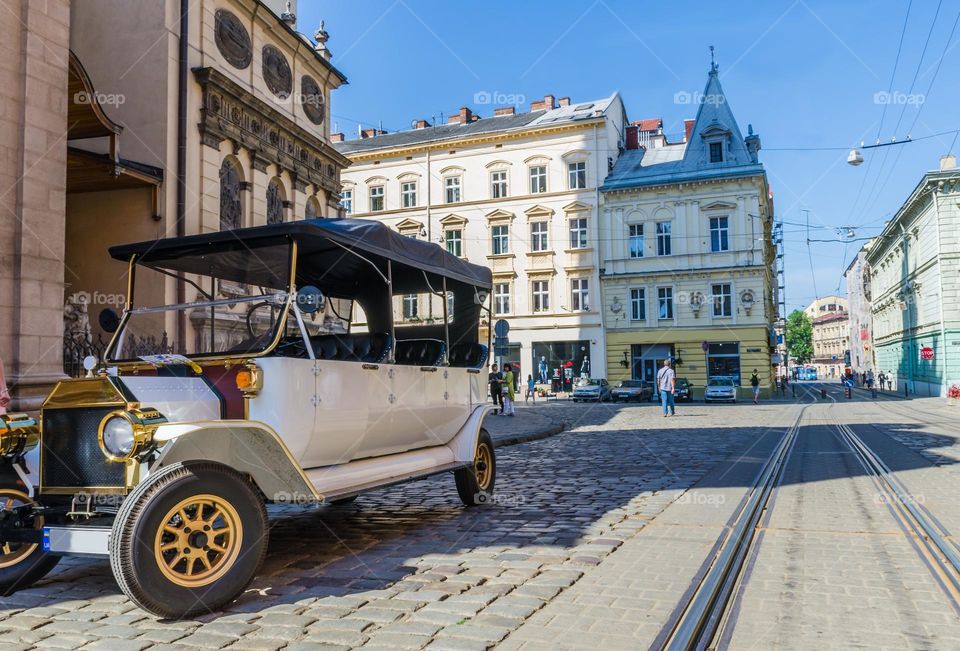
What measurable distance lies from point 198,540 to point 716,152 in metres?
45.0

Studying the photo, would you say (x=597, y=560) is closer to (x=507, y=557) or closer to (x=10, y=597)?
(x=507, y=557)

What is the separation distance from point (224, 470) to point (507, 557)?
2325mm

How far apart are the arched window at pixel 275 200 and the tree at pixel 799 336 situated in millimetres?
107624

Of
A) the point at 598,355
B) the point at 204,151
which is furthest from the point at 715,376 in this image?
the point at 204,151

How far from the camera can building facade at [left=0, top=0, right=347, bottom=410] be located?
10.8 m

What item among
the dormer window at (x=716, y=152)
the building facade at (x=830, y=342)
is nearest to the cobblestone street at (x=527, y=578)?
the dormer window at (x=716, y=152)

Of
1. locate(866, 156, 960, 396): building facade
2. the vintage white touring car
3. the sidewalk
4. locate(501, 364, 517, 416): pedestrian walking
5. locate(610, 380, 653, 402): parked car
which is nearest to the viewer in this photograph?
the vintage white touring car

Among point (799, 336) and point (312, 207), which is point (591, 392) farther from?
point (799, 336)

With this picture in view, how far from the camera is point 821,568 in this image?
5.45 metres

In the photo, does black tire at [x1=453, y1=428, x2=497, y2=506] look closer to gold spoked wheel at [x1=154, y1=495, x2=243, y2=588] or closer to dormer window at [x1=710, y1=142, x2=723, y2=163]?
gold spoked wheel at [x1=154, y1=495, x2=243, y2=588]

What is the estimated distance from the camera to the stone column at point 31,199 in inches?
417

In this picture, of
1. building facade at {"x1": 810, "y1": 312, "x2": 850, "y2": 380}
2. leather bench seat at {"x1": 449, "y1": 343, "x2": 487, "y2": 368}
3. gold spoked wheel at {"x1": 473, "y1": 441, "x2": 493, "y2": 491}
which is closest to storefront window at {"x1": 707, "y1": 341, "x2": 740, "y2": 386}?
leather bench seat at {"x1": 449, "y1": 343, "x2": 487, "y2": 368}

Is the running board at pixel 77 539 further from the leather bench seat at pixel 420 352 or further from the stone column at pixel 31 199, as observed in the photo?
the stone column at pixel 31 199

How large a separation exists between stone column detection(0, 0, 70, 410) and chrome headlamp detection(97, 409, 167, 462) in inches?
273
